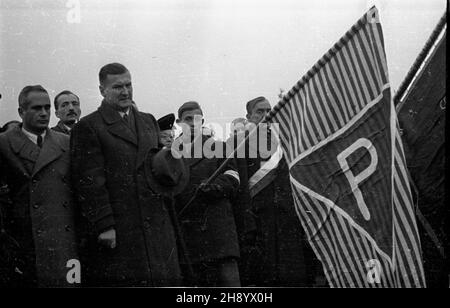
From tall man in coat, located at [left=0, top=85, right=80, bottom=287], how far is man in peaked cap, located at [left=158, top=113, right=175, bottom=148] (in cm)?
48

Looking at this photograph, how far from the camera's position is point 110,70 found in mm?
4629

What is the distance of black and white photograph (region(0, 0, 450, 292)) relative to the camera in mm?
4527

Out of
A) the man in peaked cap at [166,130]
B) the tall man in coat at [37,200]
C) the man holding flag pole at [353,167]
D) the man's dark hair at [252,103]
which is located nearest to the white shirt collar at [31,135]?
the tall man in coat at [37,200]

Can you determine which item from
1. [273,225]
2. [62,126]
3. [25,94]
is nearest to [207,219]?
[273,225]

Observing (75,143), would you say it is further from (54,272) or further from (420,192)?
(420,192)

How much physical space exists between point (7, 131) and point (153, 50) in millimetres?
840

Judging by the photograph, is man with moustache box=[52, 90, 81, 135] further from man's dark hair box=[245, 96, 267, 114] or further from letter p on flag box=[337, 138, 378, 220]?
letter p on flag box=[337, 138, 378, 220]

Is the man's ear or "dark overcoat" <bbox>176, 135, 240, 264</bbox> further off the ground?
the man's ear

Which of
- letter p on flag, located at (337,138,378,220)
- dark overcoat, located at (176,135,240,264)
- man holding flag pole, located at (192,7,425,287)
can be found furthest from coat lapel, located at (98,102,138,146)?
letter p on flag, located at (337,138,378,220)

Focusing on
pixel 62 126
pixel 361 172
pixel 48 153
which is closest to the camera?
pixel 361 172

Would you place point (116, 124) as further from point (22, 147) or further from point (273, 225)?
point (273, 225)

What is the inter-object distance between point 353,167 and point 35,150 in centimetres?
160

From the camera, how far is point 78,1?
458 cm

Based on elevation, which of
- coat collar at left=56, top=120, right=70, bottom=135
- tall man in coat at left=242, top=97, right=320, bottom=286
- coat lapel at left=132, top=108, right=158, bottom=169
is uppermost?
coat collar at left=56, top=120, right=70, bottom=135
